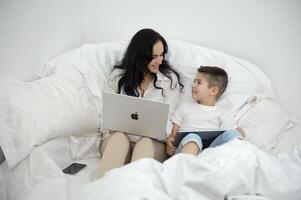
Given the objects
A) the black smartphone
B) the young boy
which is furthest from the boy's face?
the black smartphone

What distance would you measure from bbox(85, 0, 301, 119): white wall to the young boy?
0.33m

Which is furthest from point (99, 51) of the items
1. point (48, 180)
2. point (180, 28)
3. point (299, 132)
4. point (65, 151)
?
point (299, 132)

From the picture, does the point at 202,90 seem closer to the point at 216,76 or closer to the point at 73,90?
the point at 216,76

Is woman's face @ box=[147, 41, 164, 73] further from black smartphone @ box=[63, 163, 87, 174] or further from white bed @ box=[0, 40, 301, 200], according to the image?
black smartphone @ box=[63, 163, 87, 174]

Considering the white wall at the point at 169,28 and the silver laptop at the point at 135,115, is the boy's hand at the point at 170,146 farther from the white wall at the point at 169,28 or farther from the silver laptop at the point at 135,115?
the white wall at the point at 169,28

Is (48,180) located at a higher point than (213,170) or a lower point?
lower

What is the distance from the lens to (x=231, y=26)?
1796 millimetres

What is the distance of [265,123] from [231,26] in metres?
0.62

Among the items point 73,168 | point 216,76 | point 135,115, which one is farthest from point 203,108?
point 73,168

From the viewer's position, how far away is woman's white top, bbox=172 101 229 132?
4.91 feet

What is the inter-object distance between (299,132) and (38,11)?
1.35 metres

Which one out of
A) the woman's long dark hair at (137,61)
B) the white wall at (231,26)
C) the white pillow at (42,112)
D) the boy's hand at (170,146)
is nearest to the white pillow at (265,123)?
the white wall at (231,26)

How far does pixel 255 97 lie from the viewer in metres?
1.60

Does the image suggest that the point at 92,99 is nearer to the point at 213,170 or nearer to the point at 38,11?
the point at 38,11
